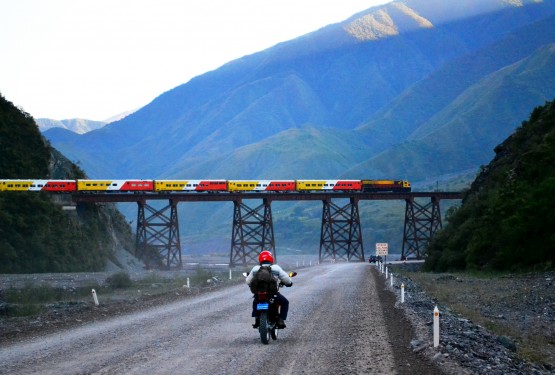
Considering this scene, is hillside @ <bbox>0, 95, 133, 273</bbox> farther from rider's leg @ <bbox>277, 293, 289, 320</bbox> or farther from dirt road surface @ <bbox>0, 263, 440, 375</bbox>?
rider's leg @ <bbox>277, 293, 289, 320</bbox>

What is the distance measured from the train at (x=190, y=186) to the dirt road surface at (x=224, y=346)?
157 feet

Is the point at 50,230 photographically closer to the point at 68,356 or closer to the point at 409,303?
the point at 409,303

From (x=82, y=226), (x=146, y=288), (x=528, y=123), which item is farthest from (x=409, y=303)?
(x=82, y=226)

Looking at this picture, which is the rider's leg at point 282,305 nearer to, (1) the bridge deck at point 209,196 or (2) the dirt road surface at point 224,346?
(2) the dirt road surface at point 224,346

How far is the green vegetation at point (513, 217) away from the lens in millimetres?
36312

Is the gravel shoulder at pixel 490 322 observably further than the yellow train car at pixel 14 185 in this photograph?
No

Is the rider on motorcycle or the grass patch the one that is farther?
the grass patch

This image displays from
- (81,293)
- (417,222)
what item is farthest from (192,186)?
(81,293)

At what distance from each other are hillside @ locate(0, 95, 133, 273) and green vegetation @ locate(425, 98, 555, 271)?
29.7 meters

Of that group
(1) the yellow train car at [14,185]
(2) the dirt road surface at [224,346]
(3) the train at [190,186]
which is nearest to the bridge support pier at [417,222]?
(3) the train at [190,186]

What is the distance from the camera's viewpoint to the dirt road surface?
12.7m

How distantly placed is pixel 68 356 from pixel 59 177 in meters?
70.4

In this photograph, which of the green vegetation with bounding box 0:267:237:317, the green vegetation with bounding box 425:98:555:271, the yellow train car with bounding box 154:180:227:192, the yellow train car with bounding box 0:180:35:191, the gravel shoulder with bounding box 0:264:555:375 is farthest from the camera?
the yellow train car with bounding box 154:180:227:192

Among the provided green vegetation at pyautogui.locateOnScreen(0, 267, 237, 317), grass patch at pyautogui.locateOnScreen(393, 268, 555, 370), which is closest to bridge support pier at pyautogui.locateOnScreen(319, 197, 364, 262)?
green vegetation at pyautogui.locateOnScreen(0, 267, 237, 317)
